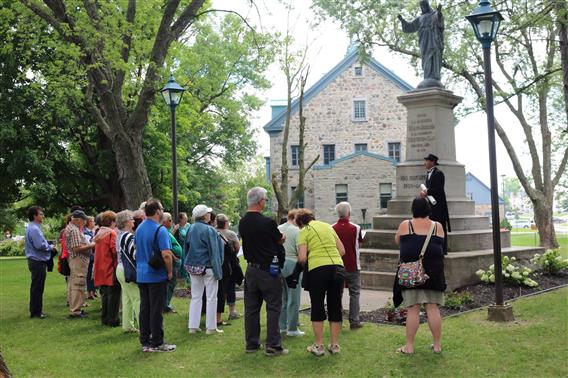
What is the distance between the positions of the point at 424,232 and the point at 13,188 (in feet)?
72.5

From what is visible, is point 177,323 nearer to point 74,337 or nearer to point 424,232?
point 74,337

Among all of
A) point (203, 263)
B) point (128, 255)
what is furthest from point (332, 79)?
point (128, 255)

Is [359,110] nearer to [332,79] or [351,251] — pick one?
[332,79]

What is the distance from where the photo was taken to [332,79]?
43188 mm

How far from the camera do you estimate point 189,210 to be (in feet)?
113

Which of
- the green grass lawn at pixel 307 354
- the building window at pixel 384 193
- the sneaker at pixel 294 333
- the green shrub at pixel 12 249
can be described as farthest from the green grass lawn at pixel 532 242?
the green shrub at pixel 12 249

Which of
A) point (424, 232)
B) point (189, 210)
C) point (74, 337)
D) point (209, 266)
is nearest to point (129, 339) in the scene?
point (74, 337)

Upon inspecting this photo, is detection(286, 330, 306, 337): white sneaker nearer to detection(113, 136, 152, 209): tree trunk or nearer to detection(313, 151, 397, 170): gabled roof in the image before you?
detection(113, 136, 152, 209): tree trunk

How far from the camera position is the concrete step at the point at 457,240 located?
12.7 metres

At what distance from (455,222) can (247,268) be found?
6777 mm

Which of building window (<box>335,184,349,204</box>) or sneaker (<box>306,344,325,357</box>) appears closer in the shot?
sneaker (<box>306,344,325,357</box>)

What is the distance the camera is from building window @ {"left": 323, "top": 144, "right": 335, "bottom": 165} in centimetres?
4362

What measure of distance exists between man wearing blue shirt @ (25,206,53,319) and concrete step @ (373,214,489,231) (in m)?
7.10

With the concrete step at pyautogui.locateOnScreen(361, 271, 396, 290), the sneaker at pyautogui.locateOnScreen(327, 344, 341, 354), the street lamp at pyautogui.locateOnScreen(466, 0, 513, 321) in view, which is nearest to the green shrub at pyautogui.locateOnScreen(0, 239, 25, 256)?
the concrete step at pyautogui.locateOnScreen(361, 271, 396, 290)
